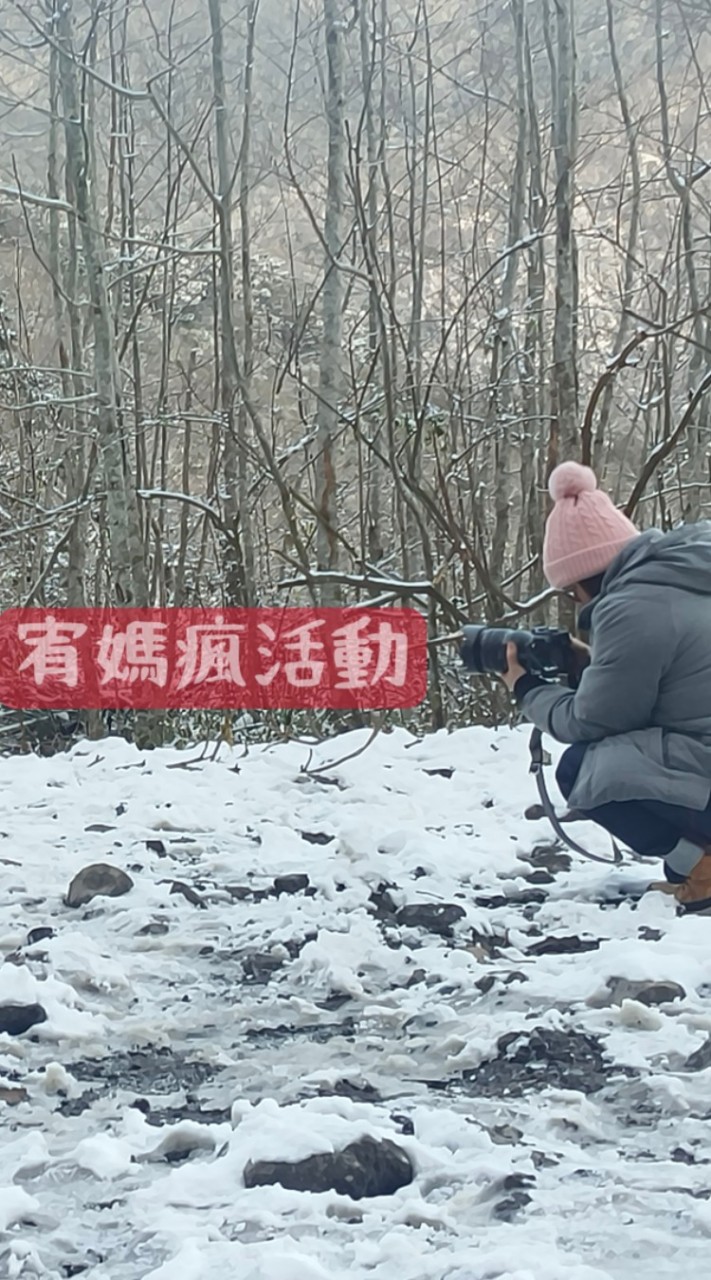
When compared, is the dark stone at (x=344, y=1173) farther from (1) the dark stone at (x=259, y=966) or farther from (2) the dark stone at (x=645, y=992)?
(1) the dark stone at (x=259, y=966)

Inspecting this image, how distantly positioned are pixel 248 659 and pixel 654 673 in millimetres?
3853

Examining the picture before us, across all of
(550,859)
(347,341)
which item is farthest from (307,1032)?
(347,341)

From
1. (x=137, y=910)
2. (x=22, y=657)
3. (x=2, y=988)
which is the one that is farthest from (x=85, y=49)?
(x=2, y=988)

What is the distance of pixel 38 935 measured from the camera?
2.89m

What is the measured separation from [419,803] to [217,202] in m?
3.41

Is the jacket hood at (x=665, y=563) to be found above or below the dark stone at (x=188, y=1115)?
above

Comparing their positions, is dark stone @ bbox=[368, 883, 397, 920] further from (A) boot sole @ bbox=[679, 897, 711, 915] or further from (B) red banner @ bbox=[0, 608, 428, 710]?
(B) red banner @ bbox=[0, 608, 428, 710]

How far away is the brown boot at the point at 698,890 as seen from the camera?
282 cm

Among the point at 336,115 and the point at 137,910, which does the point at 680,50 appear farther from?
the point at 137,910

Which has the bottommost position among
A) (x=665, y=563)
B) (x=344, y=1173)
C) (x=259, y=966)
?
(x=259, y=966)

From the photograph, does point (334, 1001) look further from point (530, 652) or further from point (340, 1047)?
point (530, 652)

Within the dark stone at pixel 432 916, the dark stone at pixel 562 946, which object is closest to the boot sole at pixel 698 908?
the dark stone at pixel 562 946

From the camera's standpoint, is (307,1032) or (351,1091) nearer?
(351,1091)

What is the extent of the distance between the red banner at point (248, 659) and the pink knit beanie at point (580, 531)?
281 cm
